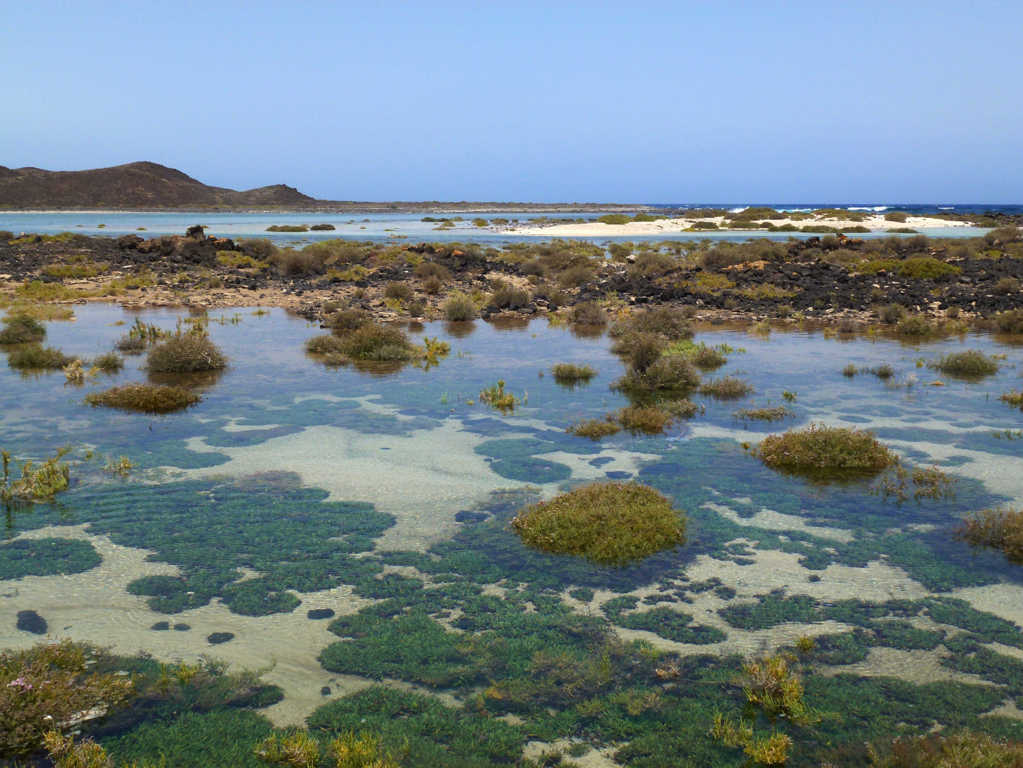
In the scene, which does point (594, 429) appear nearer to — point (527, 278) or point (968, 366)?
point (968, 366)

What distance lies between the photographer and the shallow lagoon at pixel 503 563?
6.60 m

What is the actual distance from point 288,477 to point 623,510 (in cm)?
546

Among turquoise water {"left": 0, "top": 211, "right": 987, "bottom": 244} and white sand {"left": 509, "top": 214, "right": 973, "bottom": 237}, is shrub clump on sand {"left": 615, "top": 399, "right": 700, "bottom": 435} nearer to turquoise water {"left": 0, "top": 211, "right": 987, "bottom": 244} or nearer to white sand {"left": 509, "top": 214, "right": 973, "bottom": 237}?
turquoise water {"left": 0, "top": 211, "right": 987, "bottom": 244}

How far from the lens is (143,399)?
16.1 m

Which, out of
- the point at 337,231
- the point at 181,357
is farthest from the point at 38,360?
the point at 337,231

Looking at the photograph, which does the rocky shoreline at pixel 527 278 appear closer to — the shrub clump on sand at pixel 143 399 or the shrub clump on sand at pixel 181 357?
the shrub clump on sand at pixel 181 357

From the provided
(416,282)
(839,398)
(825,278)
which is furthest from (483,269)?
(839,398)

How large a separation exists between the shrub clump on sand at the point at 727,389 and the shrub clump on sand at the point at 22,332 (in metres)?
19.8

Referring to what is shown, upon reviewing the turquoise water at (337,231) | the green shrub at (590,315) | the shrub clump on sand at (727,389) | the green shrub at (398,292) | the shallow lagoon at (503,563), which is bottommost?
the shallow lagoon at (503,563)

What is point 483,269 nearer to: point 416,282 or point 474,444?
point 416,282

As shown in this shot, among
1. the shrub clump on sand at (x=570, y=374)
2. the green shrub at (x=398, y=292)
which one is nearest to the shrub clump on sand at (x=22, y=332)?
the green shrub at (x=398, y=292)

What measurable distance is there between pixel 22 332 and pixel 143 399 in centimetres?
1042

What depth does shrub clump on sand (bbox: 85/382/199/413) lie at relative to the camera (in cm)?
1598

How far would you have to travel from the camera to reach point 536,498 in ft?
36.5
